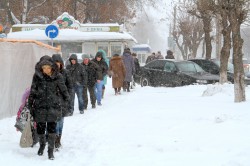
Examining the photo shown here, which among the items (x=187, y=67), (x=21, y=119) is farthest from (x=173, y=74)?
(x=21, y=119)

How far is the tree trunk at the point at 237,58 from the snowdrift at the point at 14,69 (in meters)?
5.10

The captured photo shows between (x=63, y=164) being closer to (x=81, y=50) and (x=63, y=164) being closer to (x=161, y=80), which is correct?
(x=161, y=80)

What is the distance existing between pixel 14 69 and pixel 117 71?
5132 mm

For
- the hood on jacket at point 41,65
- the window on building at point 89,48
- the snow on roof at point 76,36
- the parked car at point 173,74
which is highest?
the snow on roof at point 76,36

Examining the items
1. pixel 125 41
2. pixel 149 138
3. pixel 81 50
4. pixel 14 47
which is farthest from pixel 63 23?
pixel 149 138

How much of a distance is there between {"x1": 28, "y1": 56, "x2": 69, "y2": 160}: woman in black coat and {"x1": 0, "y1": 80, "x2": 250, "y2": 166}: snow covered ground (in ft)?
1.68

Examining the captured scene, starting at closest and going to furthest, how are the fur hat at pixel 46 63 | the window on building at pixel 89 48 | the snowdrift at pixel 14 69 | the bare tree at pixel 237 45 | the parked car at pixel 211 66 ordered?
1. the fur hat at pixel 46 63
2. the snowdrift at pixel 14 69
3. the bare tree at pixel 237 45
4. the parked car at pixel 211 66
5. the window on building at pixel 89 48

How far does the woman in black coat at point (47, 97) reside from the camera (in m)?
6.29

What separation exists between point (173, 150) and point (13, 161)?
90.4 inches

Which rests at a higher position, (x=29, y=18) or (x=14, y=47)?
(x=29, y=18)

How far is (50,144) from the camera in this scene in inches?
251

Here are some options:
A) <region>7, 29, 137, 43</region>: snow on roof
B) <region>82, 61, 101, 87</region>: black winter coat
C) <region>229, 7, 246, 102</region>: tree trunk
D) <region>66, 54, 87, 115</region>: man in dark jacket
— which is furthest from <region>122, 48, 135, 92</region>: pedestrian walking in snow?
<region>7, 29, 137, 43</region>: snow on roof

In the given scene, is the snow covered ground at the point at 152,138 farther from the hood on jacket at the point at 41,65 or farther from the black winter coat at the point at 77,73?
the hood on jacket at the point at 41,65

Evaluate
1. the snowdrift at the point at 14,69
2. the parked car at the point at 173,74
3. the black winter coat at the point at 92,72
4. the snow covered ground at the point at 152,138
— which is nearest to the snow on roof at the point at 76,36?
the parked car at the point at 173,74
